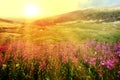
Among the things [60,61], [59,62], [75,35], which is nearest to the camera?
[59,62]

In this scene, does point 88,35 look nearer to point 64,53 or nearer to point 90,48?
point 90,48

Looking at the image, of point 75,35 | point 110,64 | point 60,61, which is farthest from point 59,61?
point 75,35

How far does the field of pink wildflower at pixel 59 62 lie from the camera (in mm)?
12977

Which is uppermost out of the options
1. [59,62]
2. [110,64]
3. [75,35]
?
[75,35]

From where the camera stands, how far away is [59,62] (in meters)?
13.9

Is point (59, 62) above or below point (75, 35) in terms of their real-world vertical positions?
below

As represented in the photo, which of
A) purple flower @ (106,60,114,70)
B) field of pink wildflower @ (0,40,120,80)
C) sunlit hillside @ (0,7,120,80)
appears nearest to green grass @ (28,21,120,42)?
sunlit hillside @ (0,7,120,80)

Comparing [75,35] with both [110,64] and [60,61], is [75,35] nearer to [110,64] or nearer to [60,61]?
[60,61]

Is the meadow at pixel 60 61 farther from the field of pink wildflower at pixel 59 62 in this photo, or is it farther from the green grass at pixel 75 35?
the green grass at pixel 75 35

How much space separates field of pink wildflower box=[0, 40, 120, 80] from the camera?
12977 mm

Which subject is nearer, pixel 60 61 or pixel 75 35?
pixel 60 61

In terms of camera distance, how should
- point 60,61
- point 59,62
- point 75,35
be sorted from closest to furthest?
point 59,62, point 60,61, point 75,35

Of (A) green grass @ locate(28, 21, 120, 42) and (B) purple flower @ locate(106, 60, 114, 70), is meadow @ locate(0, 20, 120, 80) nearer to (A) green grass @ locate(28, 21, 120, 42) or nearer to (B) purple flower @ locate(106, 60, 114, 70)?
(B) purple flower @ locate(106, 60, 114, 70)

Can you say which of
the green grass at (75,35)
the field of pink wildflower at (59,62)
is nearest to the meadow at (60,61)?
the field of pink wildflower at (59,62)
